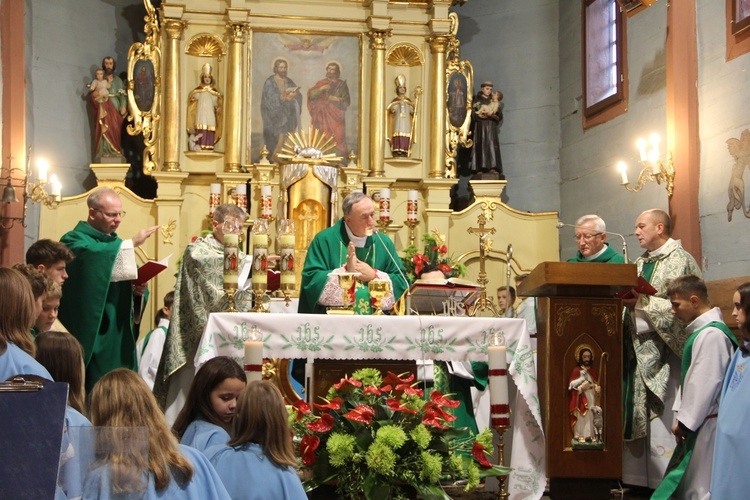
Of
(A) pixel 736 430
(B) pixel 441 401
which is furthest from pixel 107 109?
(A) pixel 736 430

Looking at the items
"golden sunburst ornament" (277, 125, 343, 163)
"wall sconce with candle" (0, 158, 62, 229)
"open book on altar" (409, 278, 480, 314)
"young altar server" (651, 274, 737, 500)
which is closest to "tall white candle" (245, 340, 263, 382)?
"open book on altar" (409, 278, 480, 314)

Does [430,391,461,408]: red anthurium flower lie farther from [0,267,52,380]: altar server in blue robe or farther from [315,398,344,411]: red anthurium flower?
[0,267,52,380]: altar server in blue robe

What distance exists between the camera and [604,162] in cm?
1187

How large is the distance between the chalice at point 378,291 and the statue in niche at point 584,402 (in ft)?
3.85

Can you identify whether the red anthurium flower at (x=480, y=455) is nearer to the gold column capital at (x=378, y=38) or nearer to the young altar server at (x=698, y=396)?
the young altar server at (x=698, y=396)

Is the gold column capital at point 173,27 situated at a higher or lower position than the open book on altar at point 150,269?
higher

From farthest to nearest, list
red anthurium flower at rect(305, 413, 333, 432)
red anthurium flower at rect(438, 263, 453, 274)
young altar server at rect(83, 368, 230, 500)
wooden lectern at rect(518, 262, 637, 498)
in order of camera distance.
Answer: red anthurium flower at rect(438, 263, 453, 274)
wooden lectern at rect(518, 262, 637, 498)
red anthurium flower at rect(305, 413, 333, 432)
young altar server at rect(83, 368, 230, 500)

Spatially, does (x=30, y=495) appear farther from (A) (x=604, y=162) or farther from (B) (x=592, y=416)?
(A) (x=604, y=162)

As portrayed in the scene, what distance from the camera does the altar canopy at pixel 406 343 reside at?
582cm

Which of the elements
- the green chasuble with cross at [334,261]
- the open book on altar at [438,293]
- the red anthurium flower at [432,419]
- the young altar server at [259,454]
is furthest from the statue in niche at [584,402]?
the young altar server at [259,454]

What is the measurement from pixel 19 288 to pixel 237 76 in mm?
9144

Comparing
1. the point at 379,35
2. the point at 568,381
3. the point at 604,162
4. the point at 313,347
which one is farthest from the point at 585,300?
the point at 379,35

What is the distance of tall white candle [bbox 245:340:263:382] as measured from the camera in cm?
523

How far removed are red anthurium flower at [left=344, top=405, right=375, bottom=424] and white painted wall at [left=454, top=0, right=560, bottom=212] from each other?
348 inches
